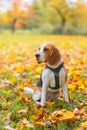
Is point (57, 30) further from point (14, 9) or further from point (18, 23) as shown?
point (18, 23)

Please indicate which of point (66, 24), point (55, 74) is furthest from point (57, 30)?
point (55, 74)

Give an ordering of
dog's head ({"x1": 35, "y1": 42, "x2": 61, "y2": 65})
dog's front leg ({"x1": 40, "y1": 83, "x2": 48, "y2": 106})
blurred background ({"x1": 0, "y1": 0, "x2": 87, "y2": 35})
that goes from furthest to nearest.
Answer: blurred background ({"x1": 0, "y1": 0, "x2": 87, "y2": 35}) → dog's front leg ({"x1": 40, "y1": 83, "x2": 48, "y2": 106}) → dog's head ({"x1": 35, "y1": 42, "x2": 61, "y2": 65})

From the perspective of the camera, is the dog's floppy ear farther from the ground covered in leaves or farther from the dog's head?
the ground covered in leaves

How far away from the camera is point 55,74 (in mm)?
3979

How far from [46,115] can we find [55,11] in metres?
28.6

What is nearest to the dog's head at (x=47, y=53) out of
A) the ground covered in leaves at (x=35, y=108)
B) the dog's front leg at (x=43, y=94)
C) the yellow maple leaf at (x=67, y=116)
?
the dog's front leg at (x=43, y=94)

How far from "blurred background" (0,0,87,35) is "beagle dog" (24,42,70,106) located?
81.8ft

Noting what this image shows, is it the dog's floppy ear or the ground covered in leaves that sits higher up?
the dog's floppy ear

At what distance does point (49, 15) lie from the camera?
1298 inches

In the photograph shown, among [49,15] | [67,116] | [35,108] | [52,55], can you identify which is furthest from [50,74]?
[49,15]

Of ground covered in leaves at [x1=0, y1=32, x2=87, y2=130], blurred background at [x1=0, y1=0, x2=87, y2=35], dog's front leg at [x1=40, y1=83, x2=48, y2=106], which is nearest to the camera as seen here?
ground covered in leaves at [x1=0, y1=32, x2=87, y2=130]

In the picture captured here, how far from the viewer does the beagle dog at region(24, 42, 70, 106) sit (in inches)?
153

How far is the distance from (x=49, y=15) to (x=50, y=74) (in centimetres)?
2937

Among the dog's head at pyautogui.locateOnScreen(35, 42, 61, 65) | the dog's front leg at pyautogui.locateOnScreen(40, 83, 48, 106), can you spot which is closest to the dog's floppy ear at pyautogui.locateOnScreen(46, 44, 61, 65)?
the dog's head at pyautogui.locateOnScreen(35, 42, 61, 65)
